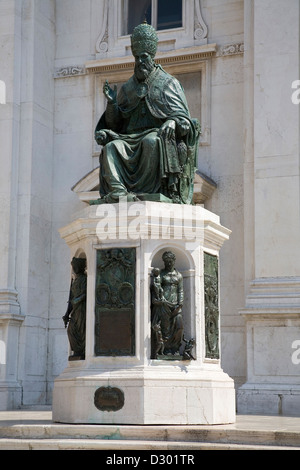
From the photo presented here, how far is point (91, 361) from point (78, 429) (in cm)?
112

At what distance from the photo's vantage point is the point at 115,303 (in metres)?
9.16

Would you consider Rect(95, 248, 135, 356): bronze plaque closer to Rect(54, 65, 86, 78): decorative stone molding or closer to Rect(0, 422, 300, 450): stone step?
Rect(0, 422, 300, 450): stone step

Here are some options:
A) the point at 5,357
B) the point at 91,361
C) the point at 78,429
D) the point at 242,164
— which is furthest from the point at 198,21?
the point at 78,429

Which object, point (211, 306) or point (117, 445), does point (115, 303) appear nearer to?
point (211, 306)

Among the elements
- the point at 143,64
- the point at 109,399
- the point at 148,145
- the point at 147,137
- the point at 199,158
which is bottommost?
the point at 109,399

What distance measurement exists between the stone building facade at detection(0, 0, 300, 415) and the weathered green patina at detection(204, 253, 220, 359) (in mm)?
4222

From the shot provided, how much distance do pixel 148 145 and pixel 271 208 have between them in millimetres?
5588

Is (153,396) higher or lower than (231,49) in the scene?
lower

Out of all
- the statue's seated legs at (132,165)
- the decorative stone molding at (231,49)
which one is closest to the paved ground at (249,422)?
the statue's seated legs at (132,165)

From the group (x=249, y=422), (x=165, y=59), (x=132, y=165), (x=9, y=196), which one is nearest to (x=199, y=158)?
(x=165, y=59)

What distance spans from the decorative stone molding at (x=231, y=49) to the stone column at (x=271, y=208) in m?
0.72

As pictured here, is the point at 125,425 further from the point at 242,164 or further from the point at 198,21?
the point at 198,21

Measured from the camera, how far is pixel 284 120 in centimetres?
1494

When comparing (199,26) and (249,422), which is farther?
(199,26)
